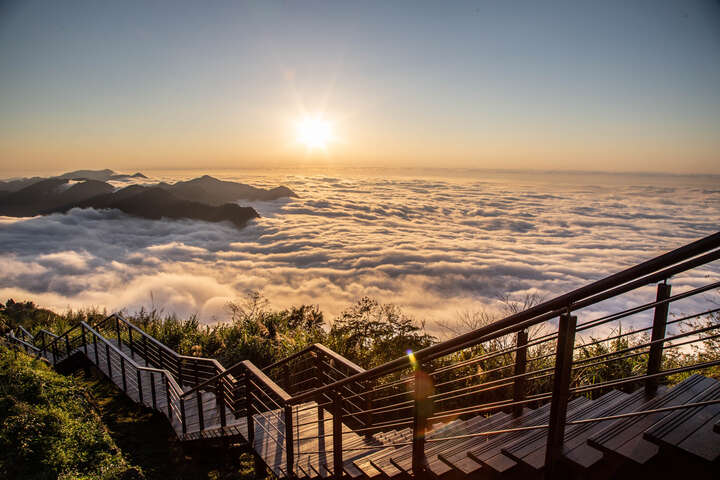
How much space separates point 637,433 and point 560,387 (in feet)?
2.13

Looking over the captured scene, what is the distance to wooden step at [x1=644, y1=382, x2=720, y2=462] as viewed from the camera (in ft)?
5.50

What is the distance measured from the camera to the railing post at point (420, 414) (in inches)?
95.3

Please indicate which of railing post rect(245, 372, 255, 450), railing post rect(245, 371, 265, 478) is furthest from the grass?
railing post rect(245, 372, 255, 450)

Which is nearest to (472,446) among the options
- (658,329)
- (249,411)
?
(658,329)

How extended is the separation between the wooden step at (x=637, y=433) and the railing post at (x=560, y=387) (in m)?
0.23

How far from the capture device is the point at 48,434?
471 cm

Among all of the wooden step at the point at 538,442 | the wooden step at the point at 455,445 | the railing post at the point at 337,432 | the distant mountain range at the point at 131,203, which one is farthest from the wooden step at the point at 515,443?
the distant mountain range at the point at 131,203

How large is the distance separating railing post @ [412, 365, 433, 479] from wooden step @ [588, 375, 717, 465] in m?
0.89

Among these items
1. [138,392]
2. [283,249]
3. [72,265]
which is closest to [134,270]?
[72,265]

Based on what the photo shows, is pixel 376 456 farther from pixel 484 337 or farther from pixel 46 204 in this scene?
pixel 46 204

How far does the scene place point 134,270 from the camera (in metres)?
121

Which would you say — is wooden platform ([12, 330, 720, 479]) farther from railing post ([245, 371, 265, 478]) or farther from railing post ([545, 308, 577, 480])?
railing post ([245, 371, 265, 478])

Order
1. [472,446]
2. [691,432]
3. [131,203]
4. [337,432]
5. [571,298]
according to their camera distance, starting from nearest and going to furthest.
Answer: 1. [571,298]
2. [691,432]
3. [472,446]
4. [337,432]
5. [131,203]

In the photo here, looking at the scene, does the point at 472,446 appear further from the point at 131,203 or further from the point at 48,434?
the point at 131,203
